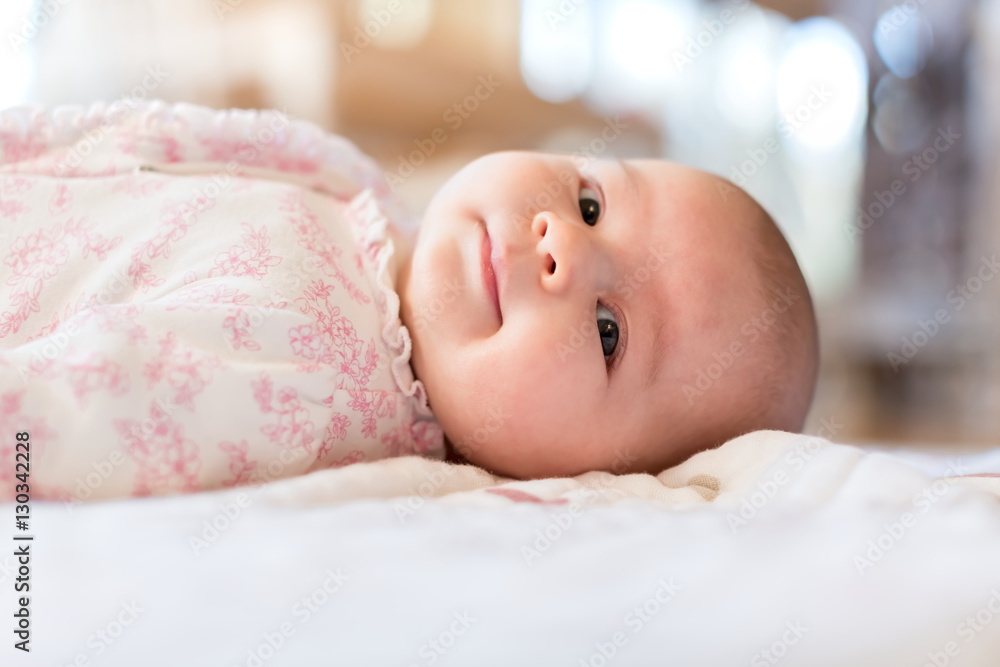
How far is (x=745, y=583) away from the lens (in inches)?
22.5

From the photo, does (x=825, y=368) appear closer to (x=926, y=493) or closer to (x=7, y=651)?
(x=926, y=493)

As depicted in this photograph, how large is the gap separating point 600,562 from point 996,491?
1.44 feet

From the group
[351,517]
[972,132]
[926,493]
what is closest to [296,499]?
[351,517]
